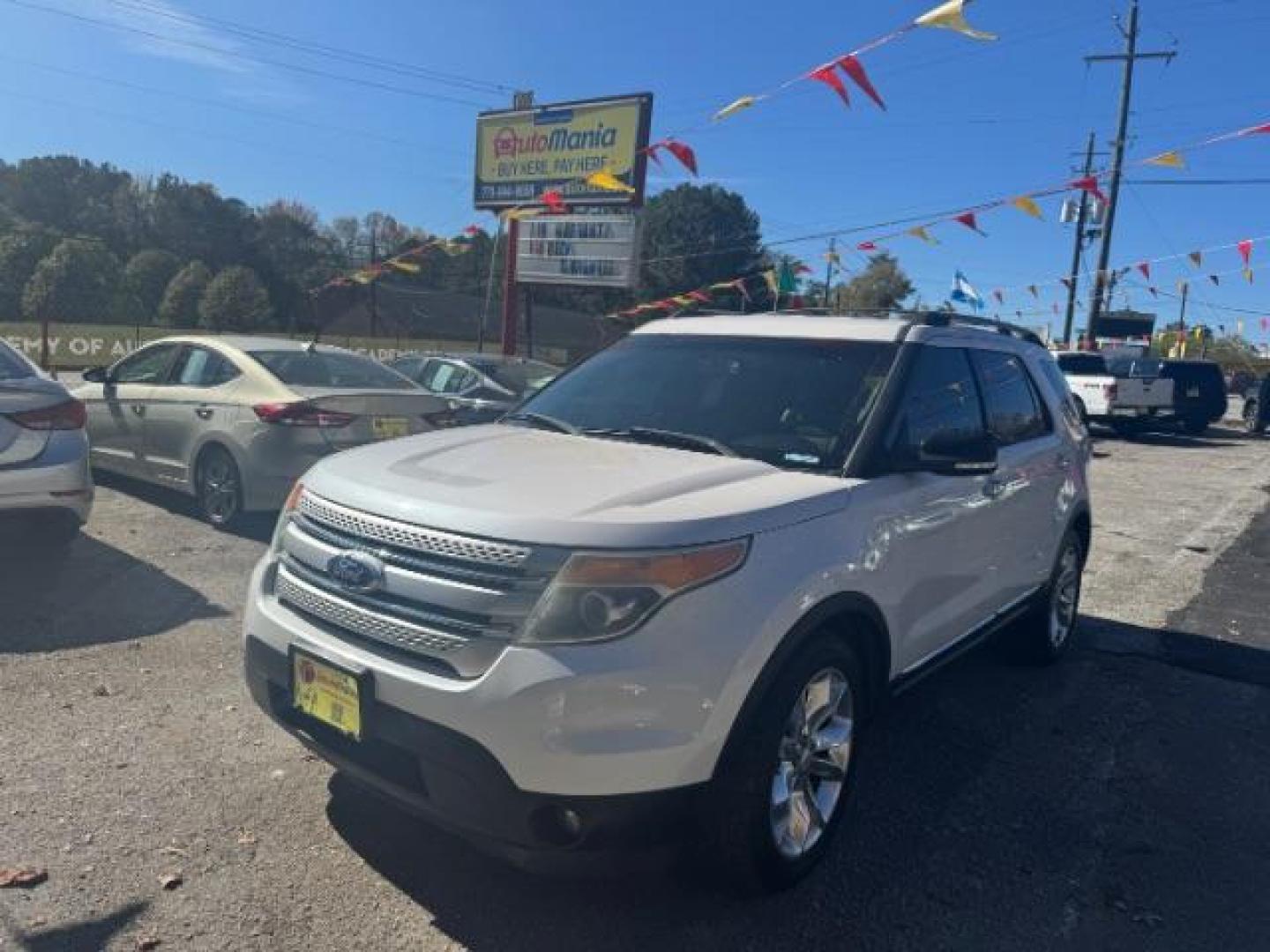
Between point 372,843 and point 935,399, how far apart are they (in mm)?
2674

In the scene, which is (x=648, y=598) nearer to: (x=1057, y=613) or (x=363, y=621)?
(x=363, y=621)

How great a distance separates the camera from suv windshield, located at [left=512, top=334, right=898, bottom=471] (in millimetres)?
3629

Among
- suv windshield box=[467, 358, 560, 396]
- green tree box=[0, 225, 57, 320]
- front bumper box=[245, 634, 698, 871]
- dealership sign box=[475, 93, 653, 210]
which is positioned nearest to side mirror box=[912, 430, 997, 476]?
front bumper box=[245, 634, 698, 871]

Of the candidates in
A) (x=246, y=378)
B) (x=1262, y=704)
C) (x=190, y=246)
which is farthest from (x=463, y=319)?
(x=1262, y=704)

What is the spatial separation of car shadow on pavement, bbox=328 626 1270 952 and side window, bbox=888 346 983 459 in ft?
4.43

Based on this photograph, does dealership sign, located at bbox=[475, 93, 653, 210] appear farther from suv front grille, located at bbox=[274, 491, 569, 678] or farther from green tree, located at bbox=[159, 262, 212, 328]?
green tree, located at bbox=[159, 262, 212, 328]

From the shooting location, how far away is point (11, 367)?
6031 mm

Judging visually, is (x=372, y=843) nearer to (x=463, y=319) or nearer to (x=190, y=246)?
(x=463, y=319)

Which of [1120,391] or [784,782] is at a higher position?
[1120,391]

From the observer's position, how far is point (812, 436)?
3.63 m

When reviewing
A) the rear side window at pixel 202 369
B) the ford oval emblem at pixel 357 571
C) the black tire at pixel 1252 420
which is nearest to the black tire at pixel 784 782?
the ford oval emblem at pixel 357 571

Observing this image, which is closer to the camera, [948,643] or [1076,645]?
[948,643]

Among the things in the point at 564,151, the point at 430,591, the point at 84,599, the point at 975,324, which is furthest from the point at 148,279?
the point at 430,591

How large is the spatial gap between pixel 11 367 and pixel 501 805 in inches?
201
